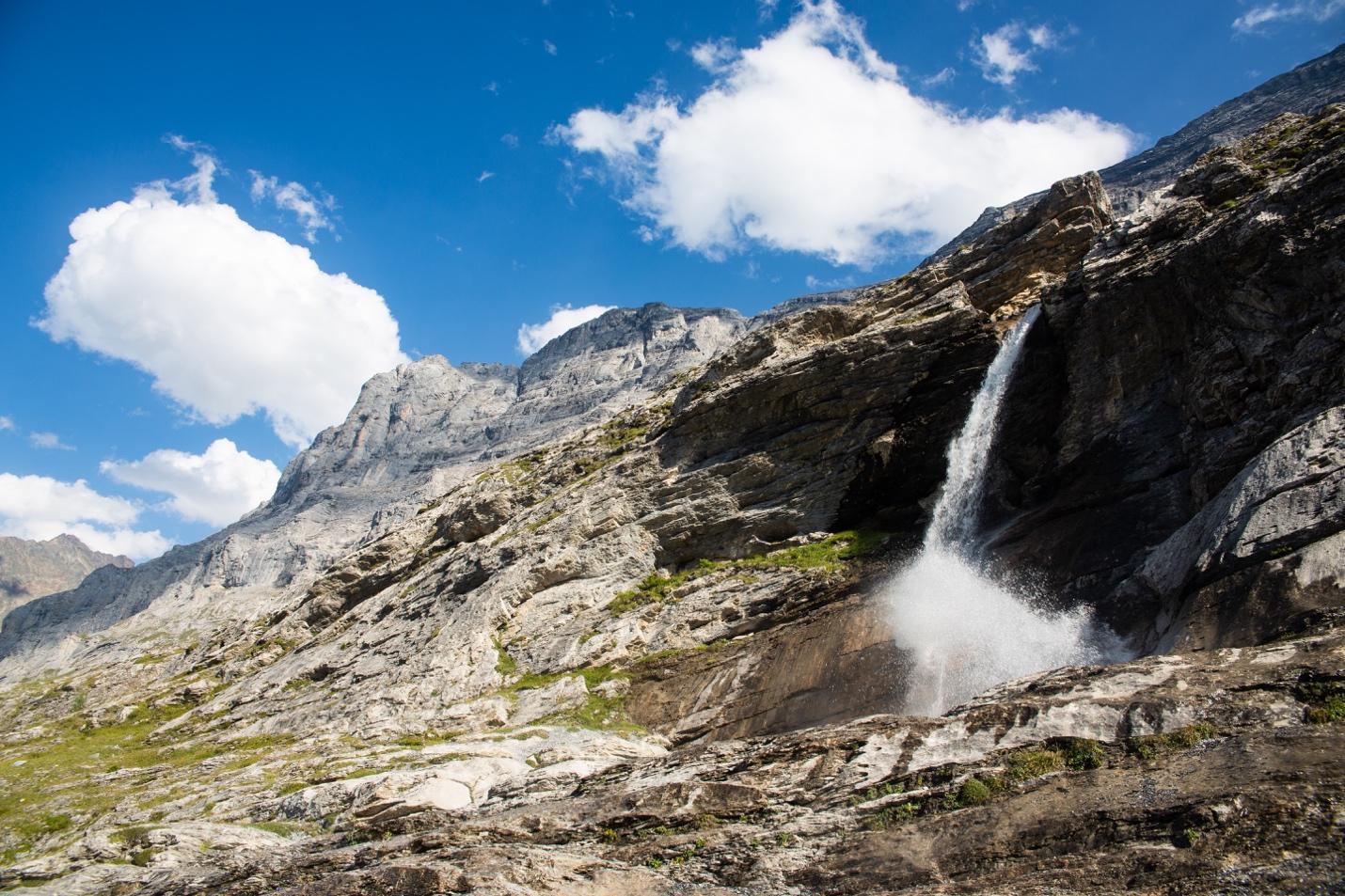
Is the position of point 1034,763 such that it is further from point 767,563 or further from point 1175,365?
point 767,563

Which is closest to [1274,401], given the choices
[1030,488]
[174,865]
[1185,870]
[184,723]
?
[1030,488]

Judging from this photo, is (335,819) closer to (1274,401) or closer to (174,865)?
(174,865)

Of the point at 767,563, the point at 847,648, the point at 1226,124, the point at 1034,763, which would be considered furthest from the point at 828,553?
the point at 1226,124

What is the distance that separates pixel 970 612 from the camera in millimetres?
29719

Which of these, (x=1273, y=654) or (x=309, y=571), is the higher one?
(x=309, y=571)

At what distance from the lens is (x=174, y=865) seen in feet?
69.3

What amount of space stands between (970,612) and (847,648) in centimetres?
503

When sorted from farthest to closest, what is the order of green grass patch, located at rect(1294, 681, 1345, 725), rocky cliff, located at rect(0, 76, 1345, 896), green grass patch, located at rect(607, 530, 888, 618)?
1. green grass patch, located at rect(607, 530, 888, 618)
2. rocky cliff, located at rect(0, 76, 1345, 896)
3. green grass patch, located at rect(1294, 681, 1345, 725)

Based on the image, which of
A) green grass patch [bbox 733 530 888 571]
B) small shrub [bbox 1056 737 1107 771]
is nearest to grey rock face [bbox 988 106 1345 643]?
green grass patch [bbox 733 530 888 571]

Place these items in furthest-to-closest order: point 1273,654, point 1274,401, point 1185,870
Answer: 1. point 1274,401
2. point 1273,654
3. point 1185,870

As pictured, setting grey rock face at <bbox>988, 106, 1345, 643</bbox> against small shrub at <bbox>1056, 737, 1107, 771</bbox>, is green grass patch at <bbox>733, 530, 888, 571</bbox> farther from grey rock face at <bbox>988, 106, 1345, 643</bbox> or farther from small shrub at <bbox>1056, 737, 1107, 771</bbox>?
small shrub at <bbox>1056, 737, 1107, 771</bbox>

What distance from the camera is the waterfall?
25594 mm

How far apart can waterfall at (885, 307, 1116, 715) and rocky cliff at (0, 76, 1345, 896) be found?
82 cm

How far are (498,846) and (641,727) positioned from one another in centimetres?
1528
